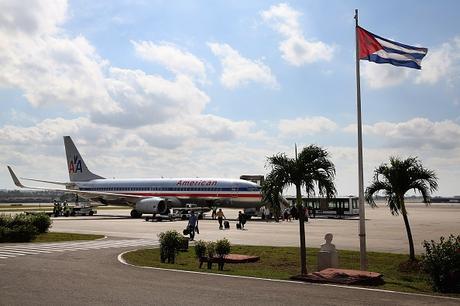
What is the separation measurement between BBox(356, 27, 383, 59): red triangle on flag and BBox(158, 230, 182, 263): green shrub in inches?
380

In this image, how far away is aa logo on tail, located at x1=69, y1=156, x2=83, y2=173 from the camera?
73125 millimetres

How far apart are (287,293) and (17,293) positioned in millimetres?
6225

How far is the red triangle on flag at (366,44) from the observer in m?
18.8

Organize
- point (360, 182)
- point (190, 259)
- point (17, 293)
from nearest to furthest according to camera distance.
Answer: point (17, 293), point (360, 182), point (190, 259)

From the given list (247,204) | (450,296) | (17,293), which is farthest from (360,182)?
(247,204)

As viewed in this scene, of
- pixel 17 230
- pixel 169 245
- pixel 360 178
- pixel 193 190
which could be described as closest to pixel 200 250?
pixel 169 245

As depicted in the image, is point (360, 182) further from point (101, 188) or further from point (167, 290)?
point (101, 188)

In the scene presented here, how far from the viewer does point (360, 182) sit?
17.7 m

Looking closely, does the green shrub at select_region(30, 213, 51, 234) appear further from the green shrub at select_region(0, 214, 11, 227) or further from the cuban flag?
the cuban flag

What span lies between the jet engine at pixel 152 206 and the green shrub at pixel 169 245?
36.4 m

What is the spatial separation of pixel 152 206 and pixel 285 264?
123 ft

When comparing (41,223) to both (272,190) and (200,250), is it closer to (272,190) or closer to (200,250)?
(200,250)

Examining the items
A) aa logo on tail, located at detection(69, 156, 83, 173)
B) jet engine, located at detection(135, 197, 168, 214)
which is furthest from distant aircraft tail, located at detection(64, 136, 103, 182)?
jet engine, located at detection(135, 197, 168, 214)

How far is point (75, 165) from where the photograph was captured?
241 ft
